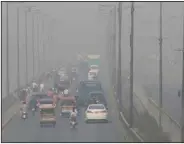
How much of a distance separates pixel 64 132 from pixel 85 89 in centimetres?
362

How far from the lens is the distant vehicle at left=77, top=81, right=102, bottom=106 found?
116 ft

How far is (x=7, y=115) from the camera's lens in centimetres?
3616

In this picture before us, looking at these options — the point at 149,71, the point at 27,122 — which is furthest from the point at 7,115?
the point at 149,71

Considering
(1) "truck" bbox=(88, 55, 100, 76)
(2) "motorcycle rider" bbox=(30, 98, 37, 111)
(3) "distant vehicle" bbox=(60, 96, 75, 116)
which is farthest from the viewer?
(1) "truck" bbox=(88, 55, 100, 76)

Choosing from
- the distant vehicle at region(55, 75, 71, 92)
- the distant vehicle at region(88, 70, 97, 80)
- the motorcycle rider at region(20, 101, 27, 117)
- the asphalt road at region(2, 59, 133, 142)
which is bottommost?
the asphalt road at region(2, 59, 133, 142)

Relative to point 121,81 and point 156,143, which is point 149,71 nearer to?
point 121,81

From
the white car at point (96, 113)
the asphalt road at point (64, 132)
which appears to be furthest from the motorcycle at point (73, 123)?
the white car at point (96, 113)

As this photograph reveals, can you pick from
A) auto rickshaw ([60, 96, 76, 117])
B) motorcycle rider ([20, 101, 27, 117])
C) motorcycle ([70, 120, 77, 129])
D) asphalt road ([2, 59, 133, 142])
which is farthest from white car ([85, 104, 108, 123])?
motorcycle rider ([20, 101, 27, 117])

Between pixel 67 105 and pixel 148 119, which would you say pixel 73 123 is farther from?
pixel 148 119

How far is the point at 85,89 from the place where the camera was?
36344 millimetres

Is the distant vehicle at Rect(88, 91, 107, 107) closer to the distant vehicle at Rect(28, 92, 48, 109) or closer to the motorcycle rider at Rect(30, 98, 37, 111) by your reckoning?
the distant vehicle at Rect(28, 92, 48, 109)

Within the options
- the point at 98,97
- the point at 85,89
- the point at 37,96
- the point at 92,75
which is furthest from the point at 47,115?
the point at 92,75

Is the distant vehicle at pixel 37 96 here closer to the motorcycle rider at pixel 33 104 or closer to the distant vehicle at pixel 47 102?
the motorcycle rider at pixel 33 104

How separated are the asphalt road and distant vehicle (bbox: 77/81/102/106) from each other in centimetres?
107
